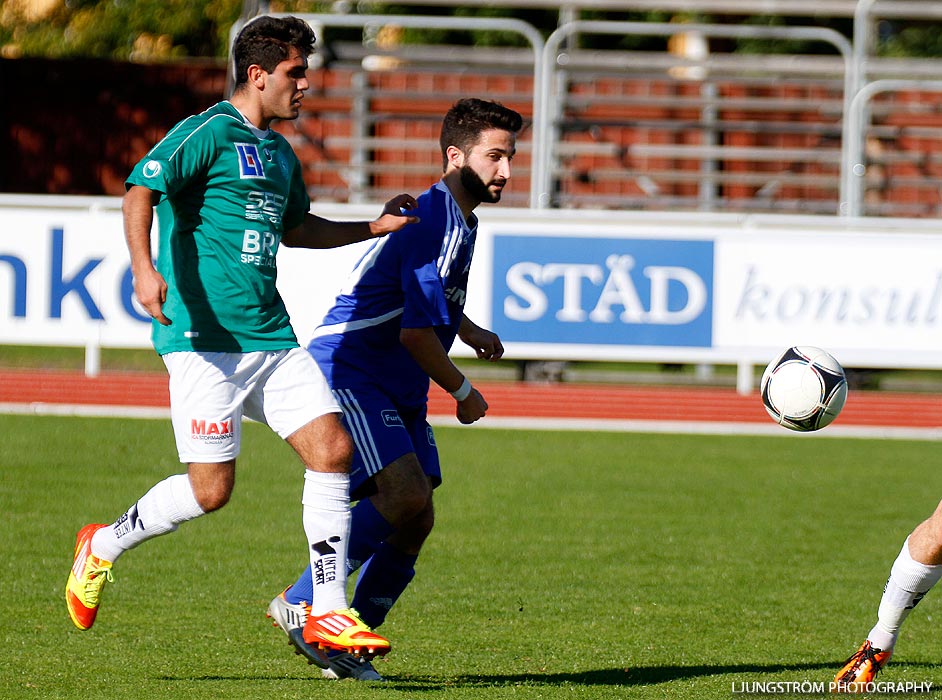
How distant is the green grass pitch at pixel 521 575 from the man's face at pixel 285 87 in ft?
6.54

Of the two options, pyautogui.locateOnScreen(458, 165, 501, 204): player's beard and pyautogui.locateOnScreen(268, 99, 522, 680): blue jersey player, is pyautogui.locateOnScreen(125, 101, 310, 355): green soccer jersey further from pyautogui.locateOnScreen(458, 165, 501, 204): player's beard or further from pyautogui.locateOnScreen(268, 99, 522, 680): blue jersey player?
pyautogui.locateOnScreen(458, 165, 501, 204): player's beard

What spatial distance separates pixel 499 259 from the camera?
44.8 ft

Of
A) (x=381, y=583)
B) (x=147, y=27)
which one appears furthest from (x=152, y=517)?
(x=147, y=27)

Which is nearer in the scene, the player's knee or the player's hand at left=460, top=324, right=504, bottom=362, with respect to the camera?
the player's knee

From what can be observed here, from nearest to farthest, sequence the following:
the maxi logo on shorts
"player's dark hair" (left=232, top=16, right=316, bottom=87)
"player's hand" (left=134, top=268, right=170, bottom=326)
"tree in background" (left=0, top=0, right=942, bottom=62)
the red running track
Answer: "player's hand" (left=134, top=268, right=170, bottom=326) → the maxi logo on shorts → "player's dark hair" (left=232, top=16, right=316, bottom=87) → the red running track → "tree in background" (left=0, top=0, right=942, bottom=62)

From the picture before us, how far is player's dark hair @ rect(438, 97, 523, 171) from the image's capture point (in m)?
5.32

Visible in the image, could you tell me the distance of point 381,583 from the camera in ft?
17.9

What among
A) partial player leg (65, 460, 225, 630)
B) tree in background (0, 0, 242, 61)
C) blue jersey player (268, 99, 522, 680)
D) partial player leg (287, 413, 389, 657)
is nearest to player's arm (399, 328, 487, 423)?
blue jersey player (268, 99, 522, 680)

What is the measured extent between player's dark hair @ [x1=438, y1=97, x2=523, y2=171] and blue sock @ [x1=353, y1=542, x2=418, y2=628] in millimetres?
1501

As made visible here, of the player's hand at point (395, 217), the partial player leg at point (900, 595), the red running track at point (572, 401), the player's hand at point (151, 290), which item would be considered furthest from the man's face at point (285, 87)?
the red running track at point (572, 401)

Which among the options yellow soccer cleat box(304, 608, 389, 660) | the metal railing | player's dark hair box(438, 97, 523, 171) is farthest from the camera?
the metal railing

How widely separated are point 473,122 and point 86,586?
2.15 m

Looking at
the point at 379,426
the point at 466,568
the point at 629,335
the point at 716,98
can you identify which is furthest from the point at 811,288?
the point at 379,426

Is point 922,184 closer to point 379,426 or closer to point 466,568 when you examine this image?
point 466,568
